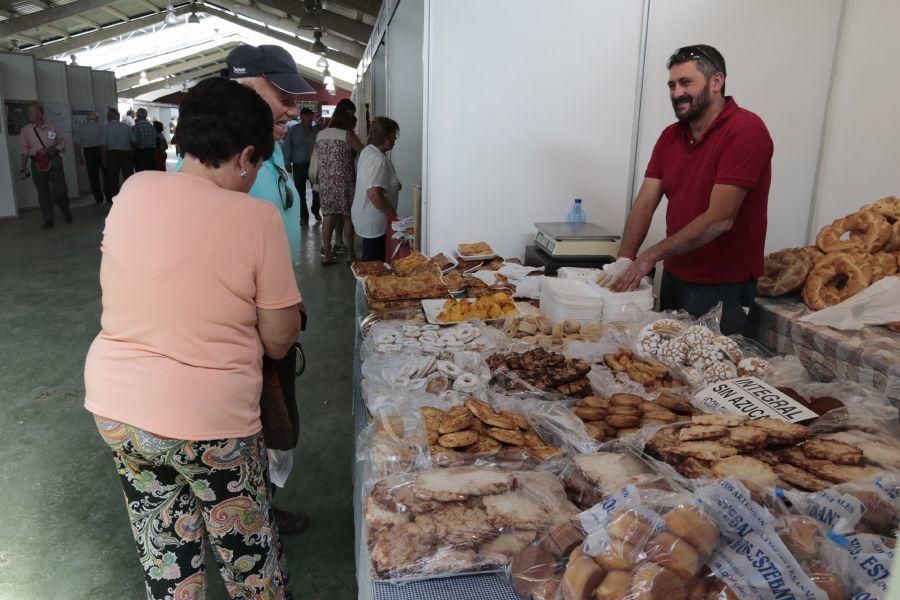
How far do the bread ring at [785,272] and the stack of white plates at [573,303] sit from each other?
3.03 feet

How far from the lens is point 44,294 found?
624 centimetres

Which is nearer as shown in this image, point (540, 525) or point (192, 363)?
point (540, 525)

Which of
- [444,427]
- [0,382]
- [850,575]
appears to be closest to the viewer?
[850,575]

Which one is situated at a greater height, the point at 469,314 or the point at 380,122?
the point at 380,122

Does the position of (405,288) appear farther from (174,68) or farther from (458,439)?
(174,68)

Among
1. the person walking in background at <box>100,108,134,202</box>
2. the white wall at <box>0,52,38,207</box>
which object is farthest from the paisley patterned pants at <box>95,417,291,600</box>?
the person walking in background at <box>100,108,134,202</box>

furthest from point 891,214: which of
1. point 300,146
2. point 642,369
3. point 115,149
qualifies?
point 115,149

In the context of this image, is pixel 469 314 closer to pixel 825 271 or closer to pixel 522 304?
pixel 522 304

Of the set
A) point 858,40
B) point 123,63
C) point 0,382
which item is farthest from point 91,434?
point 123,63

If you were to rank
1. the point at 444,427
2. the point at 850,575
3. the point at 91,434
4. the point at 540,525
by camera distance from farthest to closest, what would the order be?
1. the point at 91,434
2. the point at 444,427
3. the point at 540,525
4. the point at 850,575

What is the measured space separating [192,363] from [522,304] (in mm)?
1775

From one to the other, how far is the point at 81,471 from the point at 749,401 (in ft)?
10.4

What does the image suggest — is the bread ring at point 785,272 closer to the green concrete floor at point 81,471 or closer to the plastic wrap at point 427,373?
the plastic wrap at point 427,373

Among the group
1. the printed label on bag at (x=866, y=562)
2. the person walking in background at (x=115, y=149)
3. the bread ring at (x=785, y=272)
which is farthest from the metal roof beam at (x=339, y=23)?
the printed label on bag at (x=866, y=562)
